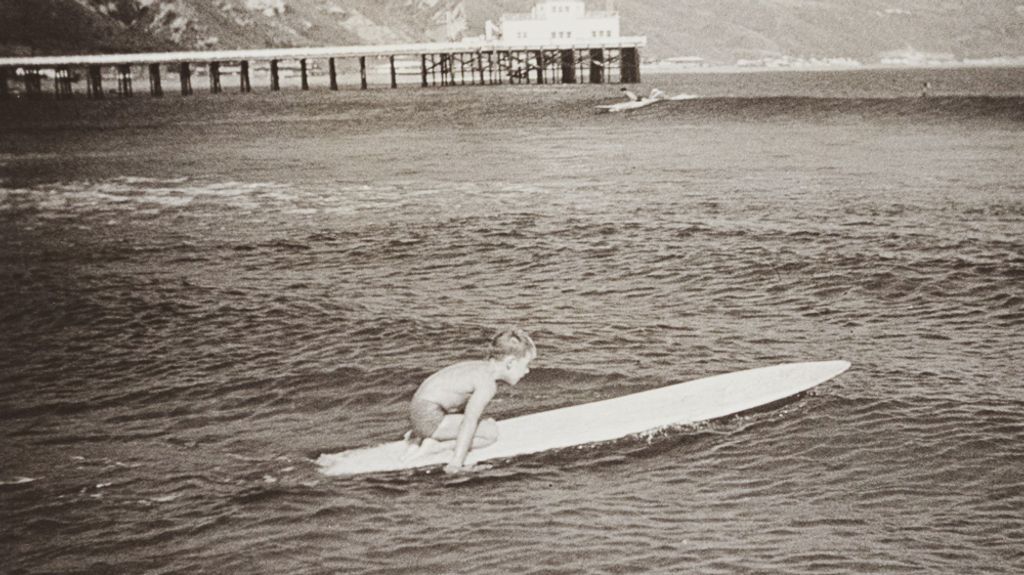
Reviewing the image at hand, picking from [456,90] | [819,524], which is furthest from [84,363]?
[456,90]

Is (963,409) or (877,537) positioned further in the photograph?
(963,409)

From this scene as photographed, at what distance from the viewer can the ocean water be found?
993 cm

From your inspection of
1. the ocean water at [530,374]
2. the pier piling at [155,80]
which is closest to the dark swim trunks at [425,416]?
the ocean water at [530,374]

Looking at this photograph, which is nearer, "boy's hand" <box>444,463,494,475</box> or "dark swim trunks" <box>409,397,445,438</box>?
"dark swim trunks" <box>409,397,445,438</box>

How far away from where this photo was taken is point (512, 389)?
48.8ft

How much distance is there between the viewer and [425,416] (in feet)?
35.8

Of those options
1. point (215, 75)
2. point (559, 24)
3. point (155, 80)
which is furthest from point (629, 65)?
point (155, 80)

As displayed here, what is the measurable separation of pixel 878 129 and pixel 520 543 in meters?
62.5

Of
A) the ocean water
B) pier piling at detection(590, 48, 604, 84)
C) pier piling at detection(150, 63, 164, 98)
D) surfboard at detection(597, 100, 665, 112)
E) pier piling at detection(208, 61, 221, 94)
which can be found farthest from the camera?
pier piling at detection(590, 48, 604, 84)

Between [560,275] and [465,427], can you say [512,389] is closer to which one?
[465,427]

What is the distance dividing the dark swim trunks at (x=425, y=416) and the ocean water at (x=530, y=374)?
1.77ft

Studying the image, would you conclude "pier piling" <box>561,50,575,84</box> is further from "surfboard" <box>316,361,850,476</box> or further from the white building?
→ "surfboard" <box>316,361,850,476</box>

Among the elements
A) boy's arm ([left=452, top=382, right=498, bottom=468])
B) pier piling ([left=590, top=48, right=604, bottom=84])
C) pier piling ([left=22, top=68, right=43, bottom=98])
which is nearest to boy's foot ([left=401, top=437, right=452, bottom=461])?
boy's arm ([left=452, top=382, right=498, bottom=468])

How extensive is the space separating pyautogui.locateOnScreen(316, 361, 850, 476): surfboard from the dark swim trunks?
1.24ft
